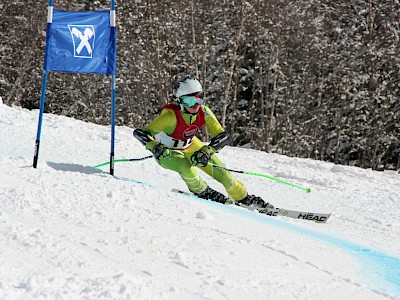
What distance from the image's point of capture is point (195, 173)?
636 centimetres

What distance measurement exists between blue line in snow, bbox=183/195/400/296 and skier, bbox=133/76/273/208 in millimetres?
754

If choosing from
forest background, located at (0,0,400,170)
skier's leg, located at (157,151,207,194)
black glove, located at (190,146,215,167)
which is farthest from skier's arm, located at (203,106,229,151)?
forest background, located at (0,0,400,170)

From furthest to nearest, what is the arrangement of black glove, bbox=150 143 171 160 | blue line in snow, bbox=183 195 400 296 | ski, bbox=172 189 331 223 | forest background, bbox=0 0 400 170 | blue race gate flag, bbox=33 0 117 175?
forest background, bbox=0 0 400 170 < ski, bbox=172 189 331 223 < black glove, bbox=150 143 171 160 < blue race gate flag, bbox=33 0 117 175 < blue line in snow, bbox=183 195 400 296

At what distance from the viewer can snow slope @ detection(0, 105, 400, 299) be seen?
290 cm

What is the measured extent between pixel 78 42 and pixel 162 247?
3070 millimetres

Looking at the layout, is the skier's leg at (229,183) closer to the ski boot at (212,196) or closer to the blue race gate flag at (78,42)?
the ski boot at (212,196)

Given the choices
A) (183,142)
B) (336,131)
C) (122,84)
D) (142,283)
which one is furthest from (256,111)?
(142,283)

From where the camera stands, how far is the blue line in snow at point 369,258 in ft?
13.1

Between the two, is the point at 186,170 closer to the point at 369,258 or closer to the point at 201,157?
the point at 201,157

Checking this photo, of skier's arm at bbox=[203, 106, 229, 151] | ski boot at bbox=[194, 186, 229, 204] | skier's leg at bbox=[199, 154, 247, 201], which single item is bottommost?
ski boot at bbox=[194, 186, 229, 204]

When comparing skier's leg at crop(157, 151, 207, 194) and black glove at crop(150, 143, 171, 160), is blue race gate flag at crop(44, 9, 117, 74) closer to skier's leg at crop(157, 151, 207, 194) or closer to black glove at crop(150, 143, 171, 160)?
black glove at crop(150, 143, 171, 160)

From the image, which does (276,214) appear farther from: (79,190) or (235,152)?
(235,152)

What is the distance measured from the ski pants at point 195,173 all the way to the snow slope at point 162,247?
75 centimetres

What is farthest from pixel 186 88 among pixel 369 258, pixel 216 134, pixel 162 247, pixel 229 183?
pixel 162 247
